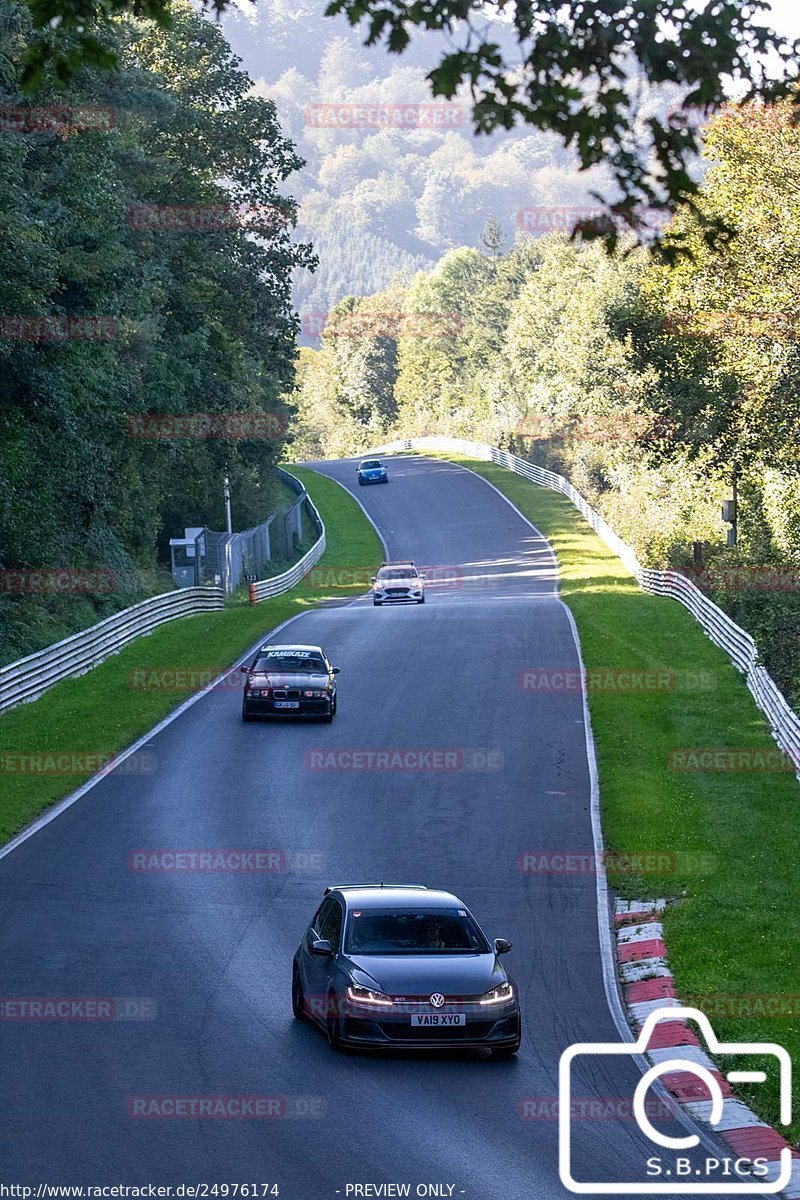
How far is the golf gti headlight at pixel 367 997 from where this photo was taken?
41.3 feet

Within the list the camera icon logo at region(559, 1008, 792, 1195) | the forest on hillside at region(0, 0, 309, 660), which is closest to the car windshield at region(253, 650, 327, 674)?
the forest on hillside at region(0, 0, 309, 660)

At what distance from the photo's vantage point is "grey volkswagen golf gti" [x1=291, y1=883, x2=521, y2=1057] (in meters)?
12.6

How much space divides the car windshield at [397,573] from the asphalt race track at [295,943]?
15855 mm

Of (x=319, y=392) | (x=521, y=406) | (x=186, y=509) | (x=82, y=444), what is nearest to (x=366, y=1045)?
(x=82, y=444)

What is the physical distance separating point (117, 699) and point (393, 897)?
63.2 feet

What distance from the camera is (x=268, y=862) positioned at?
799 inches

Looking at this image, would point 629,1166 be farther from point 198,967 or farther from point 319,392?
point 319,392

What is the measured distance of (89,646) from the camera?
37344mm

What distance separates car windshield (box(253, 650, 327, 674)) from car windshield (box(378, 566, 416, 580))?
21658mm

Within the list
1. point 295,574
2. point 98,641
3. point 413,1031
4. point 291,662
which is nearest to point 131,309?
point 98,641

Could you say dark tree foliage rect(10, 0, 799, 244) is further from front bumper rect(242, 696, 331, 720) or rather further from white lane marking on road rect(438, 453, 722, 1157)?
front bumper rect(242, 696, 331, 720)

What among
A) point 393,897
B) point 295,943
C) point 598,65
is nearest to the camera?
point 598,65

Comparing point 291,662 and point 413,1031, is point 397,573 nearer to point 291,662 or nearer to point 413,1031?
point 291,662

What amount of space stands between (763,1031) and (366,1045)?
Result: 3.69 meters
